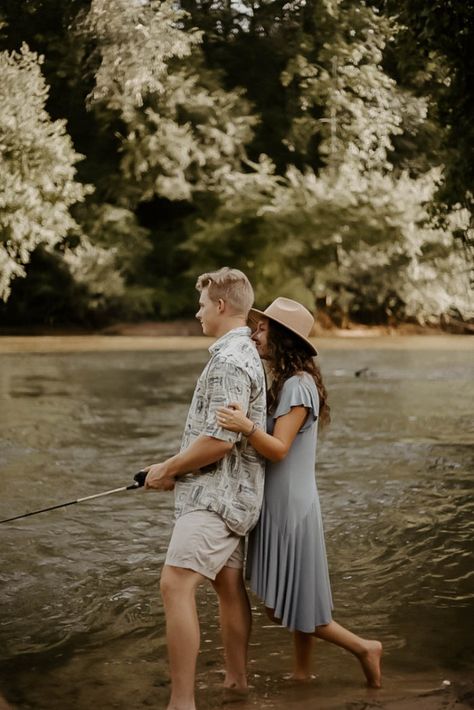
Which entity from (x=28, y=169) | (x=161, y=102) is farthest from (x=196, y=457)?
(x=161, y=102)

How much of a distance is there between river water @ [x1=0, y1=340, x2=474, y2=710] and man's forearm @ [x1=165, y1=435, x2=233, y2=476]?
2.54ft

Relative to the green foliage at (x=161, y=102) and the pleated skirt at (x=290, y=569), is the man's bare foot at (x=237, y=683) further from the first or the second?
the green foliage at (x=161, y=102)

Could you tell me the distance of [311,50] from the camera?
55.6 feet

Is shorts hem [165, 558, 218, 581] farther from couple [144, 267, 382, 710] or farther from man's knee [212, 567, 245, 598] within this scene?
man's knee [212, 567, 245, 598]

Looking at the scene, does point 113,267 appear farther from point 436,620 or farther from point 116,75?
point 436,620

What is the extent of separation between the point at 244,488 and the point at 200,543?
0.69 ft

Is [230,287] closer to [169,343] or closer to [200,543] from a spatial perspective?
[200,543]

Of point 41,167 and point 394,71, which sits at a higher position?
point 394,71

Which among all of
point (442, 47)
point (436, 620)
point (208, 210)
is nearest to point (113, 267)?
point (208, 210)

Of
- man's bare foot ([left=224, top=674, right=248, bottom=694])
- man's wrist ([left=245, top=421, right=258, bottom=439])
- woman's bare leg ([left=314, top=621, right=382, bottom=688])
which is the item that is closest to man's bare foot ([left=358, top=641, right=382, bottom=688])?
woman's bare leg ([left=314, top=621, right=382, bottom=688])

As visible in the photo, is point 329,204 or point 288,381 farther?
point 329,204

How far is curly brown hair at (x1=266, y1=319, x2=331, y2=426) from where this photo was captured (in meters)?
3.57

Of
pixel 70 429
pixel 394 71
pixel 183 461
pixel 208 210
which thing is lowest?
pixel 70 429

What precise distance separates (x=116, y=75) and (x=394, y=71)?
3949mm
